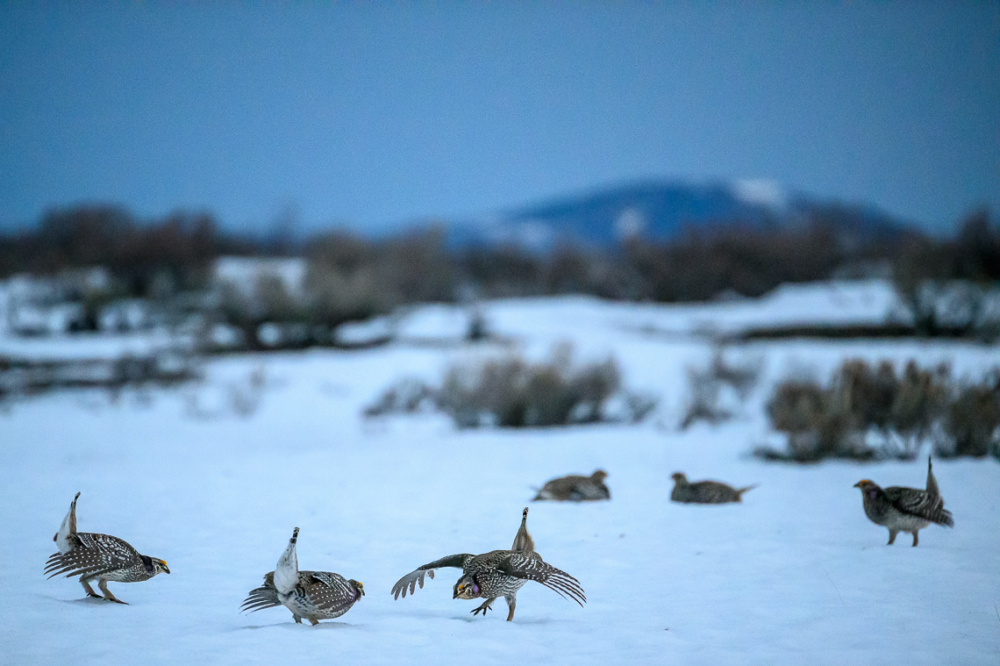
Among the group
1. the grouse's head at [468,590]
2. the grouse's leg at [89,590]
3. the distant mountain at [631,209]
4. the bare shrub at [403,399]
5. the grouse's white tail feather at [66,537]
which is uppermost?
the distant mountain at [631,209]

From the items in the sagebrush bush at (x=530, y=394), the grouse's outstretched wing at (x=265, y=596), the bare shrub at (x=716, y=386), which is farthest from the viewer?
the bare shrub at (x=716, y=386)

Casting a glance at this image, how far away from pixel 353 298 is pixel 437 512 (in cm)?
1538

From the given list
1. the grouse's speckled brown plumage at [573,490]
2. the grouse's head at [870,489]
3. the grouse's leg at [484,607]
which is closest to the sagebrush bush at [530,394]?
the grouse's speckled brown plumage at [573,490]

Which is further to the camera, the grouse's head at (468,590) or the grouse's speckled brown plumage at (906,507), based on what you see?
the grouse's speckled brown plumage at (906,507)

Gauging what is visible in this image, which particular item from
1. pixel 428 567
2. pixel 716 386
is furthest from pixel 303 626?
pixel 716 386

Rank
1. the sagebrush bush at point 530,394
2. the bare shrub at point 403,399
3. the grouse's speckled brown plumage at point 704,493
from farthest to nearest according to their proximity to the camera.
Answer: the bare shrub at point 403,399 < the sagebrush bush at point 530,394 < the grouse's speckled brown plumage at point 704,493

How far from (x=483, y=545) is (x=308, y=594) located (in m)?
1.80

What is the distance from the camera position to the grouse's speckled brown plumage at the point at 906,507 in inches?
199

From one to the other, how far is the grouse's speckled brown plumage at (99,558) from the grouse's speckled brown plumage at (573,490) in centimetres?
333

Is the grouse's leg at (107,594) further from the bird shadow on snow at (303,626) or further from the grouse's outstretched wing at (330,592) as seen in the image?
the grouse's outstretched wing at (330,592)

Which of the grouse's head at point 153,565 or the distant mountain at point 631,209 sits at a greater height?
the distant mountain at point 631,209

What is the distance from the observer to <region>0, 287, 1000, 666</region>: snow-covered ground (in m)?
3.72

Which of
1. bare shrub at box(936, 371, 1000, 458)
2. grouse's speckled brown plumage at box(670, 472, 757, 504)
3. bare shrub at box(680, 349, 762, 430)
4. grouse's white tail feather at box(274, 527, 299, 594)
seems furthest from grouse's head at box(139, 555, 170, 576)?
bare shrub at box(680, 349, 762, 430)

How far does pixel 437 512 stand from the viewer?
6.33 metres
